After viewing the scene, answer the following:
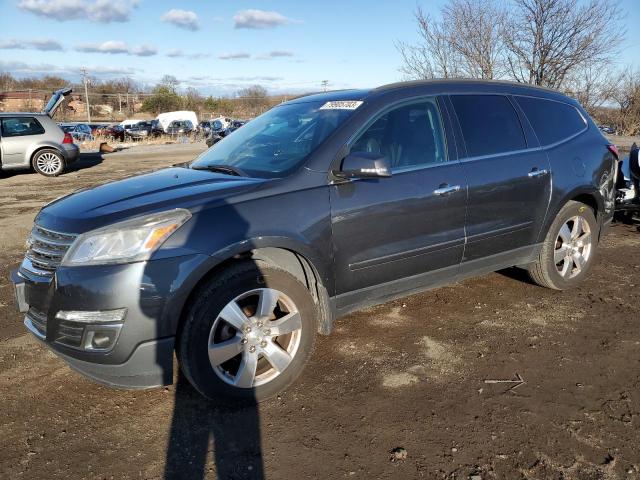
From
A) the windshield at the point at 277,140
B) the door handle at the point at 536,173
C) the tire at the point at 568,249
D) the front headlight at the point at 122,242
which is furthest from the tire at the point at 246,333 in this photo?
the tire at the point at 568,249

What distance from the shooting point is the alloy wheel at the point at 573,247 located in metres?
4.65

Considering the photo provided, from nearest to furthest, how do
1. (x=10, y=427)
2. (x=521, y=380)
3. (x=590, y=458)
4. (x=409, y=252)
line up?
(x=590, y=458)
(x=10, y=427)
(x=521, y=380)
(x=409, y=252)

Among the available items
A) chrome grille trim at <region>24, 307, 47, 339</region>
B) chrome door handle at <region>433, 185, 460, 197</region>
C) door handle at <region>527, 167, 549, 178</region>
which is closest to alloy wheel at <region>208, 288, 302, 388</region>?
chrome grille trim at <region>24, 307, 47, 339</region>

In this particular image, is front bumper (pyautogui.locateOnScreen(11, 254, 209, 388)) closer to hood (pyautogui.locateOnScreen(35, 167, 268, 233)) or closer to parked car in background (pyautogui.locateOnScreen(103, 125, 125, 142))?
hood (pyautogui.locateOnScreen(35, 167, 268, 233))

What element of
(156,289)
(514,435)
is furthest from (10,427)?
(514,435)

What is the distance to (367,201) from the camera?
10.9ft

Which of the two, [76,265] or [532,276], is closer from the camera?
[76,265]

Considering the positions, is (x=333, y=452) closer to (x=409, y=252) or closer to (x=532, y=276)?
(x=409, y=252)

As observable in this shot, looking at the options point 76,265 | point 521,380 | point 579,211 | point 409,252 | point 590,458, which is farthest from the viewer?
point 579,211

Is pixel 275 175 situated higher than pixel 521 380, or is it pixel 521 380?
pixel 275 175

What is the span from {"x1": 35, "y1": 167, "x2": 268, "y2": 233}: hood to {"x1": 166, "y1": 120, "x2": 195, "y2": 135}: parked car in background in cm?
3595

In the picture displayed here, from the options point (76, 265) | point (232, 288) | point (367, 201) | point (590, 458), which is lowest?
point (590, 458)

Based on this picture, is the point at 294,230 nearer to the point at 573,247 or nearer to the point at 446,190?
the point at 446,190

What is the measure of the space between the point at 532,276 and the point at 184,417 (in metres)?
3.30
